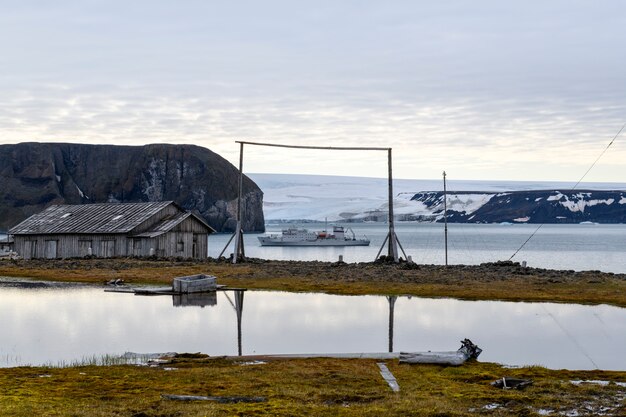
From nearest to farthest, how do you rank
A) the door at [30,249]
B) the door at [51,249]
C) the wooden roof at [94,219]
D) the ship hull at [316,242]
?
the wooden roof at [94,219] → the door at [51,249] → the door at [30,249] → the ship hull at [316,242]

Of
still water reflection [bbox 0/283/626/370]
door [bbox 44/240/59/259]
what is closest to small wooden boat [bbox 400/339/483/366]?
still water reflection [bbox 0/283/626/370]

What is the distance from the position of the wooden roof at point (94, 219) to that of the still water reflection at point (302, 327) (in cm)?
2879

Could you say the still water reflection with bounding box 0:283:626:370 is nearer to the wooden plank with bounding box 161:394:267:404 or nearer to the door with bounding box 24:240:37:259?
the wooden plank with bounding box 161:394:267:404

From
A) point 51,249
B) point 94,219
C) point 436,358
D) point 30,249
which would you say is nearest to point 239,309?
point 436,358

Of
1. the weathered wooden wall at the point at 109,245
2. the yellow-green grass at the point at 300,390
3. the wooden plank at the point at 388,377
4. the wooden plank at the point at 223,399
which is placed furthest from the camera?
the weathered wooden wall at the point at 109,245

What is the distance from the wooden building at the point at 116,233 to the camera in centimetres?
6631

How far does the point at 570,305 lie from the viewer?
121ft

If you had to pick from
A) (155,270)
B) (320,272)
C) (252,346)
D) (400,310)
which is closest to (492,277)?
(320,272)

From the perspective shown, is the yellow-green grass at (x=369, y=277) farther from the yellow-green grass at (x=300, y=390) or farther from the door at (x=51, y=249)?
the yellow-green grass at (x=300, y=390)

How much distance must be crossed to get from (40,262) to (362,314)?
3583cm

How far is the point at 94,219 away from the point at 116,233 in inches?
185

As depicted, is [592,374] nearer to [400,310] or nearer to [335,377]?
[335,377]

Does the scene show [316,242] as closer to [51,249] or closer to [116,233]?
[51,249]

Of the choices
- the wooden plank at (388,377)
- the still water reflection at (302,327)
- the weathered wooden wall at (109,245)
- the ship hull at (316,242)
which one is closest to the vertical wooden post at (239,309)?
the still water reflection at (302,327)
